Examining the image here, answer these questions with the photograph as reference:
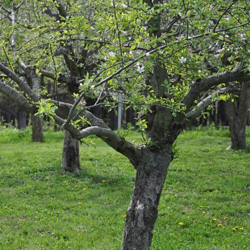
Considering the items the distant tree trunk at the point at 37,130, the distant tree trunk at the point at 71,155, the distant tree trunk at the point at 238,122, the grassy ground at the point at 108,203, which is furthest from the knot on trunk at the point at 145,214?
the distant tree trunk at the point at 37,130

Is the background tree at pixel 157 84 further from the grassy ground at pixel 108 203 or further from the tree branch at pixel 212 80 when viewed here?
the grassy ground at pixel 108 203

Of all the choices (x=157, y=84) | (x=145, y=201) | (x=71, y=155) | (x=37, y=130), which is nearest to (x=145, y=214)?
(x=145, y=201)

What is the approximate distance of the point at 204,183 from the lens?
955 cm

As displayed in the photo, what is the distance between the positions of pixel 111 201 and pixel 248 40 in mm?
4554

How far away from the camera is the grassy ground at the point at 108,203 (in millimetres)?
6113

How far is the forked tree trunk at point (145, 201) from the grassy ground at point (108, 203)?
0.32 m

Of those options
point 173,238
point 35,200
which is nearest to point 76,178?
point 35,200

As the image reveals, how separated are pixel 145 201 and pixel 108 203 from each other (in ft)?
12.1

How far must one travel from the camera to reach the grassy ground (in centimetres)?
611

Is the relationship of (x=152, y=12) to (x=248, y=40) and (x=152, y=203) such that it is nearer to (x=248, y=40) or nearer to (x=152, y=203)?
(x=248, y=40)

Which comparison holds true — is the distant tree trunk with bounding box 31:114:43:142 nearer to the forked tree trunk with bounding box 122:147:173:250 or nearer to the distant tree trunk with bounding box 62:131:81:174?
the distant tree trunk with bounding box 62:131:81:174

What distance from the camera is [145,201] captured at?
14.3ft

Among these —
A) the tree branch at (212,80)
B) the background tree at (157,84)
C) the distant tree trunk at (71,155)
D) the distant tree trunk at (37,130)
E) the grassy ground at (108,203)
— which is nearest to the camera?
the background tree at (157,84)

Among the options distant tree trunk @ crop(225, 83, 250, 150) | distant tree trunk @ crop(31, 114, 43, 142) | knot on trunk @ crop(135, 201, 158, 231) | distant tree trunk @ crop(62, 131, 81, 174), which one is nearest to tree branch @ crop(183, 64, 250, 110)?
knot on trunk @ crop(135, 201, 158, 231)
